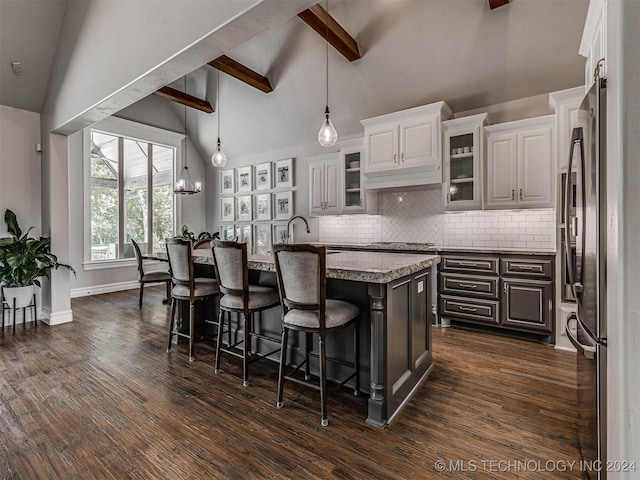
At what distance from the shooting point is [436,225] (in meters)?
4.64

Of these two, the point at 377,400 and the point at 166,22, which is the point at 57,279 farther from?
the point at 377,400

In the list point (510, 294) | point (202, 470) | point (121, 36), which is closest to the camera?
point (202, 470)

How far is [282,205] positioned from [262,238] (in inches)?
36.0

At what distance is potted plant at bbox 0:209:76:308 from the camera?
3768 mm

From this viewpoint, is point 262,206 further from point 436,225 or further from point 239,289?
point 239,289

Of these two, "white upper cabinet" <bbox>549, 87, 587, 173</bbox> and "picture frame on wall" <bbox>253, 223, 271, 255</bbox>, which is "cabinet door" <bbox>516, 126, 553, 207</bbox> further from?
"picture frame on wall" <bbox>253, 223, 271, 255</bbox>

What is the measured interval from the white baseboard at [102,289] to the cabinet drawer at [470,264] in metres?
5.83

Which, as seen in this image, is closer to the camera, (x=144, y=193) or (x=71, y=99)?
(x=71, y=99)

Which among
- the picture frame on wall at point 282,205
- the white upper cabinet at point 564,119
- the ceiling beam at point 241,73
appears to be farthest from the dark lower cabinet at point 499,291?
the ceiling beam at point 241,73

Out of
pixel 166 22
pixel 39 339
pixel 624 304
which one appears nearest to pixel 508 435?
pixel 624 304

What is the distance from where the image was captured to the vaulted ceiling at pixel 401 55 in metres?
3.32

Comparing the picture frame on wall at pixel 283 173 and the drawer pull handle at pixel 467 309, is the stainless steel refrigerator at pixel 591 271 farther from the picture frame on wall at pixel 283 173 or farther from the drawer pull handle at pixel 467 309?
the picture frame on wall at pixel 283 173

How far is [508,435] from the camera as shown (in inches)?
74.9

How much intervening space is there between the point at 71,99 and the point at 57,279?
7.43ft
